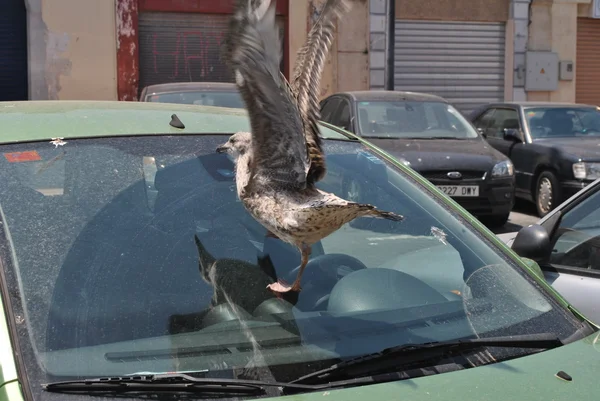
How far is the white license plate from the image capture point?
960 centimetres

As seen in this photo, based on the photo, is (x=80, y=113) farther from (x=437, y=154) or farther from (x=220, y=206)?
(x=437, y=154)

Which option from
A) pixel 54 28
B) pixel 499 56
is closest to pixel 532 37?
pixel 499 56

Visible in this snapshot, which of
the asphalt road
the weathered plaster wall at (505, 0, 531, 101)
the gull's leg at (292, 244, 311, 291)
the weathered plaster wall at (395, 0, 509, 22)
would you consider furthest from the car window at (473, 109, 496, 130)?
the gull's leg at (292, 244, 311, 291)

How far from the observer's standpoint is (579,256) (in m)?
3.79

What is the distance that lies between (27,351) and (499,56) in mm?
18639

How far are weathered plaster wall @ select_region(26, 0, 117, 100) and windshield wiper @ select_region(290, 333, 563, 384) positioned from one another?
556 inches

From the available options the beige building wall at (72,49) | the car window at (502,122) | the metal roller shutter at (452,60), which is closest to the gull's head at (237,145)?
the car window at (502,122)

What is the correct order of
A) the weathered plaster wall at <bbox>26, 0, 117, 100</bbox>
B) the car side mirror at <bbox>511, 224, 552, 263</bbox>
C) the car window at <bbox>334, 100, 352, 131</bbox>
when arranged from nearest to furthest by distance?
the car side mirror at <bbox>511, 224, 552, 263</bbox>
the car window at <bbox>334, 100, 352, 131</bbox>
the weathered plaster wall at <bbox>26, 0, 117, 100</bbox>

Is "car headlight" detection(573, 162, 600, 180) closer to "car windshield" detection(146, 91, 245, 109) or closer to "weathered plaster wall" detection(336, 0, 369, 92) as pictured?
"car windshield" detection(146, 91, 245, 109)

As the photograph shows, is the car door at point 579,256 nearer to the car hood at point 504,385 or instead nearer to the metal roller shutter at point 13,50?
the car hood at point 504,385

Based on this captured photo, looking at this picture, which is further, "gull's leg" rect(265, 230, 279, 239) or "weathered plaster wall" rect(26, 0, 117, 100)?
"weathered plaster wall" rect(26, 0, 117, 100)

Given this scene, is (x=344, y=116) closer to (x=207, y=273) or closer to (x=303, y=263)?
(x=303, y=263)

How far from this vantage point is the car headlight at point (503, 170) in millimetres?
9766

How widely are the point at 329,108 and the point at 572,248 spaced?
753cm
